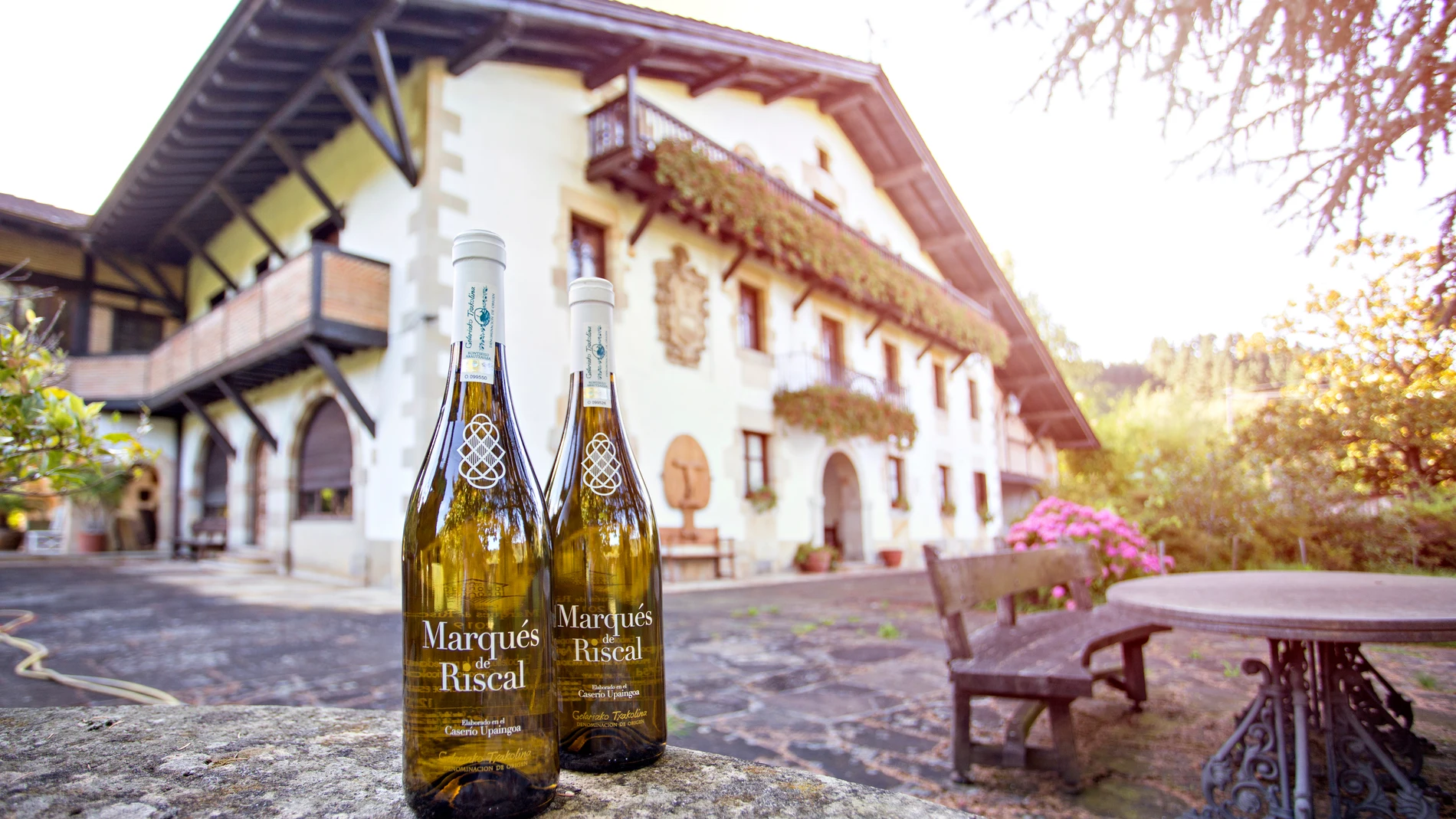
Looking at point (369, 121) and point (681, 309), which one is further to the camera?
point (681, 309)

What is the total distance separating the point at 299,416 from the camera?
31.8 ft

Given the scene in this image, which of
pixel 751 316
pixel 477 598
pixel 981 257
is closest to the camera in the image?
pixel 477 598

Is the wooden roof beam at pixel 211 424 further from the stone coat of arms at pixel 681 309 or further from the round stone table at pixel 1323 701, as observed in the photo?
the round stone table at pixel 1323 701

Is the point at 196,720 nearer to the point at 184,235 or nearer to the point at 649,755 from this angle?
the point at 649,755

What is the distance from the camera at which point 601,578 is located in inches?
31.9

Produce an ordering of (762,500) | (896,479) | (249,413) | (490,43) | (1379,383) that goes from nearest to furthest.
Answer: (1379,383) → (490,43) → (249,413) → (762,500) → (896,479)

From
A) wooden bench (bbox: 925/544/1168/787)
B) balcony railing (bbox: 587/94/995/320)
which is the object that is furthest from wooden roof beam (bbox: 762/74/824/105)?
wooden bench (bbox: 925/544/1168/787)

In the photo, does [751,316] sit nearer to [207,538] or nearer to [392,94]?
[392,94]

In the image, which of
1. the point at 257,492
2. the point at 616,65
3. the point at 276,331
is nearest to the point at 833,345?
the point at 616,65

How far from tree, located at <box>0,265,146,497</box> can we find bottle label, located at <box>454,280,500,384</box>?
1287 mm

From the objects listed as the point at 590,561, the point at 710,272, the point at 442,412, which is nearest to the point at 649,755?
the point at 590,561

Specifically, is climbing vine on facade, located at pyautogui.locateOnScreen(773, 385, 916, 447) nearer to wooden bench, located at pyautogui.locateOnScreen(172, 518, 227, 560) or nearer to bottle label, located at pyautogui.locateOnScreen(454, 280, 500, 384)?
wooden bench, located at pyautogui.locateOnScreen(172, 518, 227, 560)

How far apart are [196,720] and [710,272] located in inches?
394

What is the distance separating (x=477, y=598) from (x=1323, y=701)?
2.44 metres
